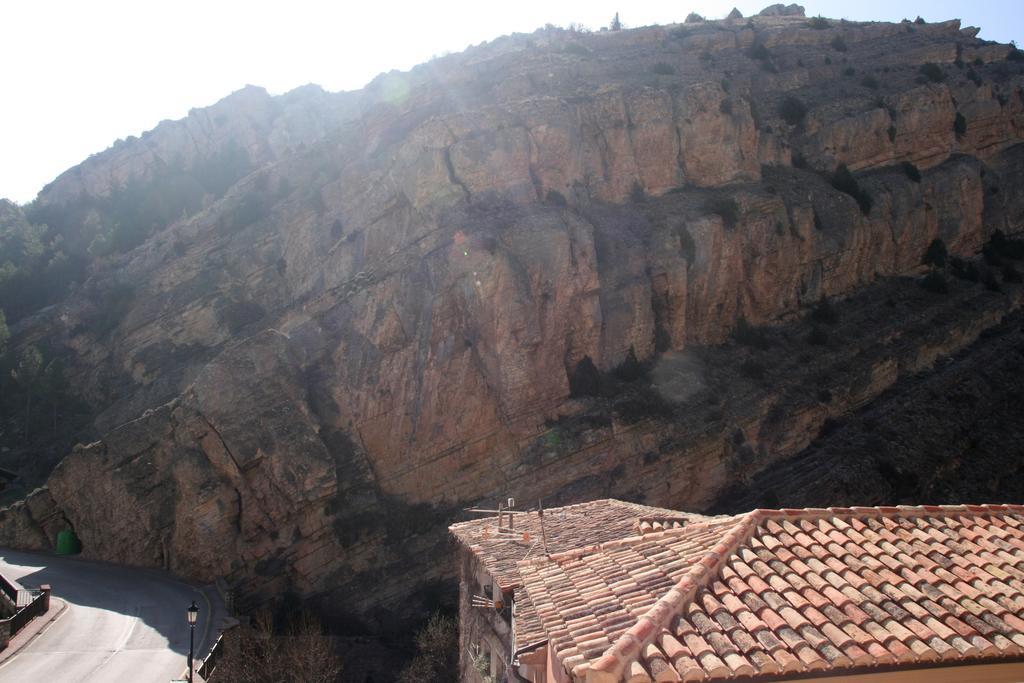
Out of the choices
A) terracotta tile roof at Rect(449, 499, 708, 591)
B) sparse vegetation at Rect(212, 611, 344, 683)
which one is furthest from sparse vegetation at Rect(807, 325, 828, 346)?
sparse vegetation at Rect(212, 611, 344, 683)

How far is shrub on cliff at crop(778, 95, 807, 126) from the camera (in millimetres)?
35844

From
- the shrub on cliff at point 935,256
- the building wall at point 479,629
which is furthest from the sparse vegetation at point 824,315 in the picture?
the building wall at point 479,629

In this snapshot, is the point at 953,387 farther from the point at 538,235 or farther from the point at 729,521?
the point at 729,521

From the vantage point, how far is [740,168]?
105 ft

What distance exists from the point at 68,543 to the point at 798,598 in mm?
24585

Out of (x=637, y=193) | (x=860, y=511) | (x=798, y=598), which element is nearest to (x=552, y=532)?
(x=860, y=511)

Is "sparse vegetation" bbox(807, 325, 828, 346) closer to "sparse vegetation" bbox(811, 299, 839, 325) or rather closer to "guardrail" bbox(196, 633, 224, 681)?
"sparse vegetation" bbox(811, 299, 839, 325)

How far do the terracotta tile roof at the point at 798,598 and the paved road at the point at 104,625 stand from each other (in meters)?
12.6

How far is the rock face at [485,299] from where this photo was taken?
76.0ft

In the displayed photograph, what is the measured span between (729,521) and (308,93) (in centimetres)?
5884

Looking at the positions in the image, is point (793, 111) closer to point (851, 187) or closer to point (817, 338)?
point (851, 187)

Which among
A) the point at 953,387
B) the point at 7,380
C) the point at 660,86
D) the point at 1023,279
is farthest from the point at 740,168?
the point at 7,380

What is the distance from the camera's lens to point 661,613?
252 inches

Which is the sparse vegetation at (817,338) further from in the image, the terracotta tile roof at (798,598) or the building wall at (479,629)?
the terracotta tile roof at (798,598)
